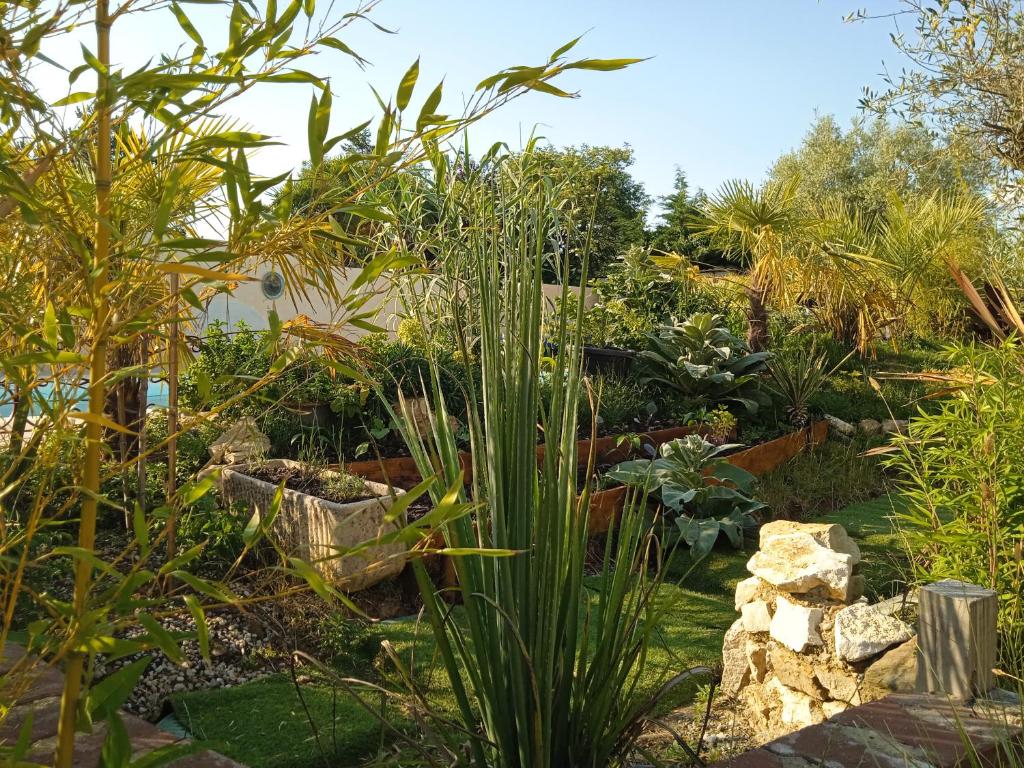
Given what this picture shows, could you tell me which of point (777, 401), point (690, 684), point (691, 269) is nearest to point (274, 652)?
point (690, 684)

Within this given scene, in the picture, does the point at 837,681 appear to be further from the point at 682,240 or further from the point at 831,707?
the point at 682,240

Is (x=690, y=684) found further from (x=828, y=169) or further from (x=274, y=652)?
(x=828, y=169)

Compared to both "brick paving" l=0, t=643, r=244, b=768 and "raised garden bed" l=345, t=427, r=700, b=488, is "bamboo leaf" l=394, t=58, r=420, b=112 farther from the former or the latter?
"raised garden bed" l=345, t=427, r=700, b=488

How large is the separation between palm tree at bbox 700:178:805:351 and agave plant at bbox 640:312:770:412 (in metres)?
0.74

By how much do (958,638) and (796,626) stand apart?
97 cm

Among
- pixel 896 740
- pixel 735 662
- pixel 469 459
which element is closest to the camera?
pixel 896 740

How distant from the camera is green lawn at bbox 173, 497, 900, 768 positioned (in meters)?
2.87

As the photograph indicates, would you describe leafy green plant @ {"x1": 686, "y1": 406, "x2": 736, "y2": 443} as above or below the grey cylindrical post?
above

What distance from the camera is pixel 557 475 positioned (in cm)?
181

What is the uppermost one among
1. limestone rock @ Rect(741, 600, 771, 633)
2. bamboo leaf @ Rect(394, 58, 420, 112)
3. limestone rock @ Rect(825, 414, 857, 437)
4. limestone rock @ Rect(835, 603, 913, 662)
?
bamboo leaf @ Rect(394, 58, 420, 112)

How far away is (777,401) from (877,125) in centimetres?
1823

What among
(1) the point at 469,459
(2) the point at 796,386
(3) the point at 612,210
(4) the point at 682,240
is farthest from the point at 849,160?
(1) the point at 469,459

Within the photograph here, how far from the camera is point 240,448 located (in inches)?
208

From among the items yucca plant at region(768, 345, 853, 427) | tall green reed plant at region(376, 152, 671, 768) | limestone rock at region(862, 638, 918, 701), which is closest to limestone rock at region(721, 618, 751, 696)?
limestone rock at region(862, 638, 918, 701)
